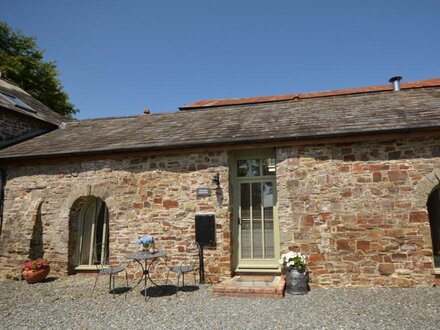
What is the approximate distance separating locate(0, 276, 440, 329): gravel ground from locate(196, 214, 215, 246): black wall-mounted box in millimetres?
1056

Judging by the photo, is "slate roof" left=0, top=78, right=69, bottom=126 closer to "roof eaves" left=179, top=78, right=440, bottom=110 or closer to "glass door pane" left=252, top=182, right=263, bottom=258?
"roof eaves" left=179, top=78, right=440, bottom=110

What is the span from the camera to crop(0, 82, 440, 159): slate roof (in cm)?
698

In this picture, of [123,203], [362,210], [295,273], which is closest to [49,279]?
[123,203]

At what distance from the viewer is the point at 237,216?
759cm

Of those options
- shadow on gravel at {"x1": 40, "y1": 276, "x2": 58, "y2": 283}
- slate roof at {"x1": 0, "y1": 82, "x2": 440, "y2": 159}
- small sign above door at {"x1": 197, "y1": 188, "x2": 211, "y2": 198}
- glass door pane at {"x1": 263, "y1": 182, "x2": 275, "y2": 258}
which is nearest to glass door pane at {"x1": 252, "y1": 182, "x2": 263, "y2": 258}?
glass door pane at {"x1": 263, "y1": 182, "x2": 275, "y2": 258}

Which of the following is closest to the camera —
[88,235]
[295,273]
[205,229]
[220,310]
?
[220,310]

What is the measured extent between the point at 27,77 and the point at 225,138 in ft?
60.2

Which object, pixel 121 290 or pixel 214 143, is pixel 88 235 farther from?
pixel 214 143

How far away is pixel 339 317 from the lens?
457 centimetres

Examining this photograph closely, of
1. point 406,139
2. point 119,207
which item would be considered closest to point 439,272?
point 406,139

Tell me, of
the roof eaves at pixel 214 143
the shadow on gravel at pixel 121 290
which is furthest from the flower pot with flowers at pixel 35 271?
the roof eaves at pixel 214 143

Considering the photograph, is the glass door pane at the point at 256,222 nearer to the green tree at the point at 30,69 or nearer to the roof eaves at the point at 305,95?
the roof eaves at the point at 305,95

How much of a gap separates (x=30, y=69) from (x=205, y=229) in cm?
1941

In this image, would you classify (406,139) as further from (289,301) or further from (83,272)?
(83,272)
